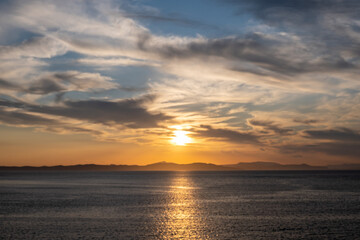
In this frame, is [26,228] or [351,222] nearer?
[26,228]

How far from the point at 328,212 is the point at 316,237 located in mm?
24214

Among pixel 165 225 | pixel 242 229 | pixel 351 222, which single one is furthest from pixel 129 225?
pixel 351 222

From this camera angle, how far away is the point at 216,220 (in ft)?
183

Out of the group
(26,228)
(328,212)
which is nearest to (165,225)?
(26,228)

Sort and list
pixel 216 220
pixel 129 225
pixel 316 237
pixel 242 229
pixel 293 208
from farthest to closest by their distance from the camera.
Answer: pixel 293 208
pixel 216 220
pixel 129 225
pixel 242 229
pixel 316 237

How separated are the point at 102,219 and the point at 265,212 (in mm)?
29173

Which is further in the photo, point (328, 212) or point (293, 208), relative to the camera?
point (293, 208)

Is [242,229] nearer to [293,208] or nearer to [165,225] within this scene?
[165,225]

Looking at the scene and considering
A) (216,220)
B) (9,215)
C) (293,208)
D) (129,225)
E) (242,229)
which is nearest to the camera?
(242,229)

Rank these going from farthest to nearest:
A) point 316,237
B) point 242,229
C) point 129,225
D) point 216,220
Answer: point 216,220 < point 129,225 < point 242,229 < point 316,237

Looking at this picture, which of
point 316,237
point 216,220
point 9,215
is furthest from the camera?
point 9,215

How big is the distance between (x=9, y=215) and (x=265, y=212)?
4480 centimetres

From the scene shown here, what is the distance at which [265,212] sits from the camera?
64375mm

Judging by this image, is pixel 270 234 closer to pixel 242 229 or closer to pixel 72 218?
pixel 242 229
